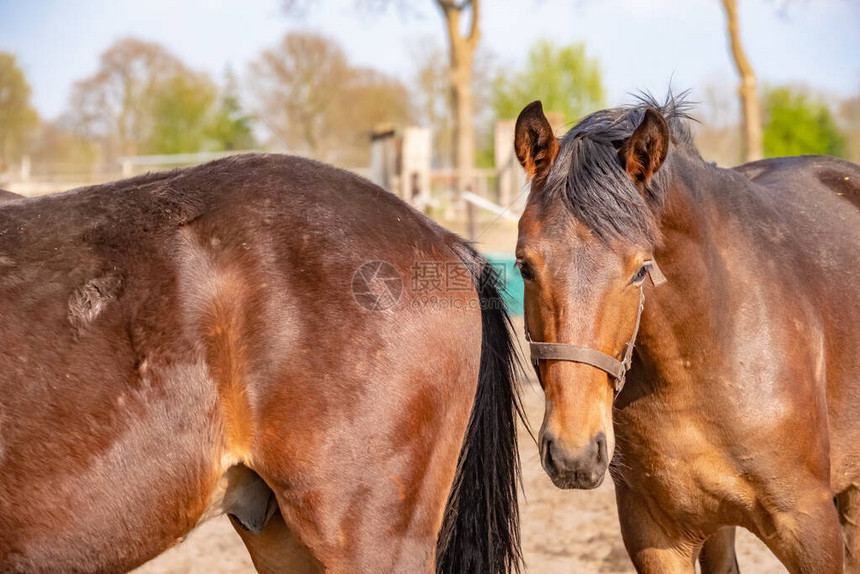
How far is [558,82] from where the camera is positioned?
3469cm

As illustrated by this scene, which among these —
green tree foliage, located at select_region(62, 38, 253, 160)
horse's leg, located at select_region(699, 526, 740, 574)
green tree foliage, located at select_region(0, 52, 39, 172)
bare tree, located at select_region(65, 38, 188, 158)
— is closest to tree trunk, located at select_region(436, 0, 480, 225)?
horse's leg, located at select_region(699, 526, 740, 574)

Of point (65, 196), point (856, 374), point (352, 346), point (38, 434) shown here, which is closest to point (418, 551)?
point (352, 346)

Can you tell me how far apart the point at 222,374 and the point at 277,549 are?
25.5 inches

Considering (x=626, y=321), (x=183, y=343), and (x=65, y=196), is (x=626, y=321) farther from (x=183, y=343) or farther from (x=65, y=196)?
(x=65, y=196)

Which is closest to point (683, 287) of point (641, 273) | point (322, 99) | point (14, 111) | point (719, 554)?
point (641, 273)

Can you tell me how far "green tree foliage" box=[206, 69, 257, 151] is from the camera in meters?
29.0

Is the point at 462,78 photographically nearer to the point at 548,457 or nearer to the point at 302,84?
the point at 548,457

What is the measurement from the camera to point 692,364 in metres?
2.51

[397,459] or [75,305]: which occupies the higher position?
[75,305]

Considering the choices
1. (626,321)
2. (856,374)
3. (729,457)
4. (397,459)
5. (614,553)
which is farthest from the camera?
(614,553)

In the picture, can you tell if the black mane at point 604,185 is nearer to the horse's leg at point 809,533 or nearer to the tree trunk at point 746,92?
the horse's leg at point 809,533

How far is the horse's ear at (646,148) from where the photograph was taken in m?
2.23

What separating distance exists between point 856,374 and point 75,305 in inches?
104

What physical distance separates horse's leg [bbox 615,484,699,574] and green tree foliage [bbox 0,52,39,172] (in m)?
38.6
